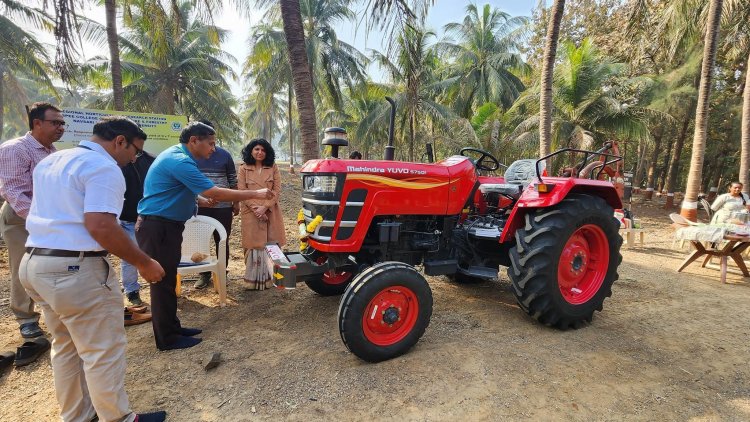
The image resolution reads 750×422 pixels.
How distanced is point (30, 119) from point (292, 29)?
11.4ft

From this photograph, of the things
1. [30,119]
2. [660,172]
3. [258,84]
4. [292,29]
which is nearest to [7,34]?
[258,84]

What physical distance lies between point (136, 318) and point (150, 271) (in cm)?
190

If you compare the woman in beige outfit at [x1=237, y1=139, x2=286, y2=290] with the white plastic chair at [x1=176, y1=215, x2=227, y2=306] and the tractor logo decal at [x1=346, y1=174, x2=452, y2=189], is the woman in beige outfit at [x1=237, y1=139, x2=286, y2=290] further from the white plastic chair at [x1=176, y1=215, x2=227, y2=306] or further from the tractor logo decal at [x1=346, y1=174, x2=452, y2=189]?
the tractor logo decal at [x1=346, y1=174, x2=452, y2=189]

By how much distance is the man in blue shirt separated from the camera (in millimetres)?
2898

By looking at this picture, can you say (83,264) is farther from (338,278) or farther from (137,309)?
(338,278)

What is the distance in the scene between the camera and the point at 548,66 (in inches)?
305

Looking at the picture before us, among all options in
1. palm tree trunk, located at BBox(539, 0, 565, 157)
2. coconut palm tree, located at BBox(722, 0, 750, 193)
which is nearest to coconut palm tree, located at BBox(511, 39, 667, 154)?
coconut palm tree, located at BBox(722, 0, 750, 193)

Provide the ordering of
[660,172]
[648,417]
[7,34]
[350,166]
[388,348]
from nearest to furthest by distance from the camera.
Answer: [648,417]
[388,348]
[350,166]
[7,34]
[660,172]

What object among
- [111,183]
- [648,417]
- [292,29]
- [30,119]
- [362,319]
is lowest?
[648,417]

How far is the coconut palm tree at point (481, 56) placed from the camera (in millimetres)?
18844

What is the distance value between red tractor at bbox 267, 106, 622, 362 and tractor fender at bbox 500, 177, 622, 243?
0.4 inches

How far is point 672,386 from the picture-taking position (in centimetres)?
253

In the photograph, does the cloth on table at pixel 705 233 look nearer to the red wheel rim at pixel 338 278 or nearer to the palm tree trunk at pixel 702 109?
the palm tree trunk at pixel 702 109

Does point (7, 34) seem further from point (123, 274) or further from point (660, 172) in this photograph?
point (660, 172)
